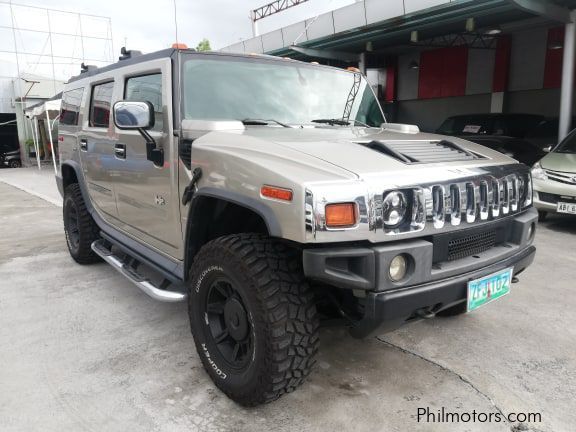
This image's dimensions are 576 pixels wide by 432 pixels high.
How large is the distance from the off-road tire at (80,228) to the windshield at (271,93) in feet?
7.42

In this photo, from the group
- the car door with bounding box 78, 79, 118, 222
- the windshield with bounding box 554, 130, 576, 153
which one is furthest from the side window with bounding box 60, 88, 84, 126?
the windshield with bounding box 554, 130, 576, 153

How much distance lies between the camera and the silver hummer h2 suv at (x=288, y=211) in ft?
6.59

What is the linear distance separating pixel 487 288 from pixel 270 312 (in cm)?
112

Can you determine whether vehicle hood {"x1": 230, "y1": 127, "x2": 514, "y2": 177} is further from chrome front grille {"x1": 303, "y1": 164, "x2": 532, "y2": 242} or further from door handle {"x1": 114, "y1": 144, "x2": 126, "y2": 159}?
door handle {"x1": 114, "y1": 144, "x2": 126, "y2": 159}

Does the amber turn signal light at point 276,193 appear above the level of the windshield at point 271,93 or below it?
below

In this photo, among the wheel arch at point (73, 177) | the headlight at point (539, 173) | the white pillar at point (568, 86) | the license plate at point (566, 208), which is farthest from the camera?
the white pillar at point (568, 86)

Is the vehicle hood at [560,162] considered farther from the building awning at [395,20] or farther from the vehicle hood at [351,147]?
the vehicle hood at [351,147]

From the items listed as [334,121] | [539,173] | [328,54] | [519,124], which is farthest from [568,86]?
[334,121]

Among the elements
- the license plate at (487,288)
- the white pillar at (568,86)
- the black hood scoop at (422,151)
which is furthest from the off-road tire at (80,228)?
the white pillar at (568,86)

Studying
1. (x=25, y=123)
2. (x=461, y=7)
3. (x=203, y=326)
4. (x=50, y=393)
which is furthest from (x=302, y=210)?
(x=25, y=123)

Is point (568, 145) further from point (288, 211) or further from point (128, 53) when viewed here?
point (288, 211)

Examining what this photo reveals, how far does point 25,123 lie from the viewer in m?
24.1

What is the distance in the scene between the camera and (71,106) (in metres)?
4.83

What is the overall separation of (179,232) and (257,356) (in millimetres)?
1030
